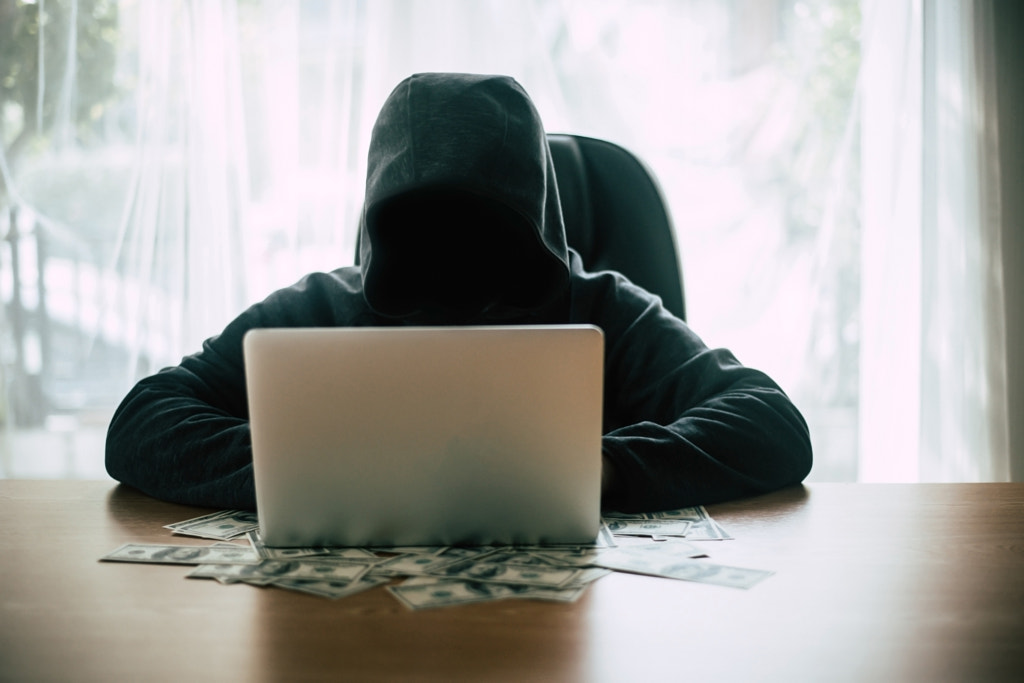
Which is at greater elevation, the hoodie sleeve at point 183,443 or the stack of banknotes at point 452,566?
the hoodie sleeve at point 183,443

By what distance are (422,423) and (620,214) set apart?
37.0 inches

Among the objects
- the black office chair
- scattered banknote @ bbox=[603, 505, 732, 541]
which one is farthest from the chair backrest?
scattered banknote @ bbox=[603, 505, 732, 541]

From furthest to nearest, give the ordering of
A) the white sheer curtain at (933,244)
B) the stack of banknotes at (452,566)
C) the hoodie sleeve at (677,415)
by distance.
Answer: the white sheer curtain at (933,244)
the hoodie sleeve at (677,415)
the stack of banknotes at (452,566)

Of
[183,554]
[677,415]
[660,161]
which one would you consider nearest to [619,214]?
[677,415]

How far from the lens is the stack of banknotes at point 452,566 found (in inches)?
25.9

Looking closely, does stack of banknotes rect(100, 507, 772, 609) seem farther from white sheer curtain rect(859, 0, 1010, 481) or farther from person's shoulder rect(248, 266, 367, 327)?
white sheer curtain rect(859, 0, 1010, 481)

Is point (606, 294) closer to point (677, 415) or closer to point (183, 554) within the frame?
point (677, 415)

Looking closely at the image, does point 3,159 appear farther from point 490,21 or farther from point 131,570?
point 131,570

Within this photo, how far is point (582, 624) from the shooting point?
597 mm

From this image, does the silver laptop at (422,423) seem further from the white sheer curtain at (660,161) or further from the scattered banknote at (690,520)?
the white sheer curtain at (660,161)

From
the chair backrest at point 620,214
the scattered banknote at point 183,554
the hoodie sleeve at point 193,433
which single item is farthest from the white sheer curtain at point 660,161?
the scattered banknote at point 183,554

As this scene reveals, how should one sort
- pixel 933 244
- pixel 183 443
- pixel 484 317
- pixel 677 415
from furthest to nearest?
pixel 933 244, pixel 484 317, pixel 677 415, pixel 183 443

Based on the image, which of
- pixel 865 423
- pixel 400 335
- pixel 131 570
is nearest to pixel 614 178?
pixel 400 335

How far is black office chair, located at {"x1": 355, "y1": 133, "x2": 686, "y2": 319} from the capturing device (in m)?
1.55
